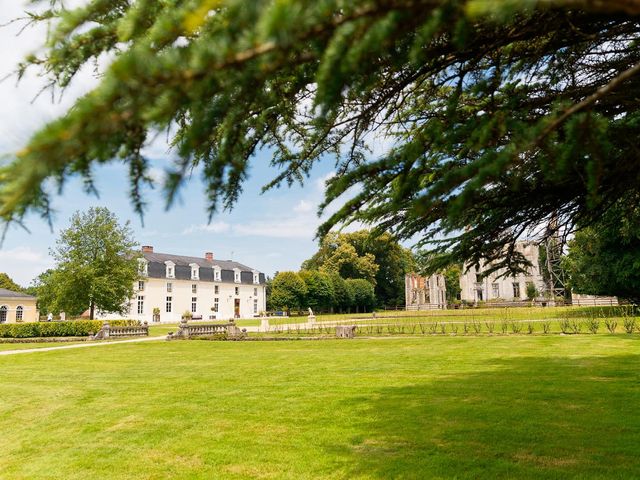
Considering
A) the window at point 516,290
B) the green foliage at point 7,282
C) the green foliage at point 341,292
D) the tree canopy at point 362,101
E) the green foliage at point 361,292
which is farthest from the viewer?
the green foliage at point 7,282

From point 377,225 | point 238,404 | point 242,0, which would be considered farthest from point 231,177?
point 238,404

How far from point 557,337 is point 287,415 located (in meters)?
12.6

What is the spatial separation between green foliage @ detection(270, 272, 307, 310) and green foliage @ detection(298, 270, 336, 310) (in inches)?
52.6

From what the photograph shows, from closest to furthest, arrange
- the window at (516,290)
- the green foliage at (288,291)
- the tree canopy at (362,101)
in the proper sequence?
the tree canopy at (362,101) < the green foliage at (288,291) < the window at (516,290)

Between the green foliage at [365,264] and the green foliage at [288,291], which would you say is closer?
the green foliage at [288,291]

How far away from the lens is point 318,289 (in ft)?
204

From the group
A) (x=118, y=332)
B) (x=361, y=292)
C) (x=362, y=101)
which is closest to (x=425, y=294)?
(x=361, y=292)

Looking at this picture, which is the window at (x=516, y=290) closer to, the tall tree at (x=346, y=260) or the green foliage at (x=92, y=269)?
the tall tree at (x=346, y=260)

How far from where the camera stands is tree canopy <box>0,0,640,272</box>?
1.69 metres

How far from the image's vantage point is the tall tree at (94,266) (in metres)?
29.4

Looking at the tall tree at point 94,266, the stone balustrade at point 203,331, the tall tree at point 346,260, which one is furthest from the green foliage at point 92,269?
the tall tree at point 346,260

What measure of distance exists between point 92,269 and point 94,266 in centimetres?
54

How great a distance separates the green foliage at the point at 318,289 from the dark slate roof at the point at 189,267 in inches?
435

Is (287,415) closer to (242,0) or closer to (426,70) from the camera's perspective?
(426,70)
